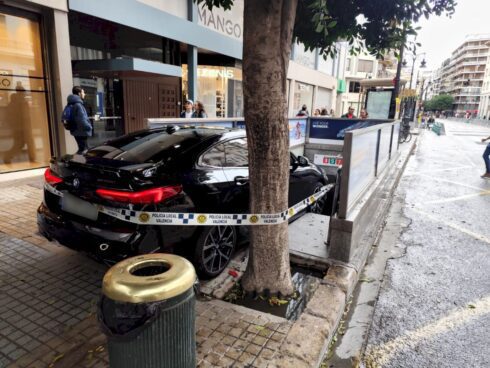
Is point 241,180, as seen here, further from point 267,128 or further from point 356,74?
point 356,74

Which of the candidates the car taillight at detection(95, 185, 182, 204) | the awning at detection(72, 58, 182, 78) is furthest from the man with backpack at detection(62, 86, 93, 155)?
the car taillight at detection(95, 185, 182, 204)

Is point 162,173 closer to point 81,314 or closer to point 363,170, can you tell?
point 81,314

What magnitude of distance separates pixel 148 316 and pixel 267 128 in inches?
76.1

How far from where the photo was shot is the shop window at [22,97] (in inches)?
305

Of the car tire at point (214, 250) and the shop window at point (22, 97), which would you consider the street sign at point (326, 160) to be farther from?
the car tire at point (214, 250)

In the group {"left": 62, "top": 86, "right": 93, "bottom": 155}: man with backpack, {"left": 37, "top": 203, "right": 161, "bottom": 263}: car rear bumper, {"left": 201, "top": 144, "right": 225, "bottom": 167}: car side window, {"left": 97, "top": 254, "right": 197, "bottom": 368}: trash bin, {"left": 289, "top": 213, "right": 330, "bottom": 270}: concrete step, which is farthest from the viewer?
{"left": 62, "top": 86, "right": 93, "bottom": 155}: man with backpack

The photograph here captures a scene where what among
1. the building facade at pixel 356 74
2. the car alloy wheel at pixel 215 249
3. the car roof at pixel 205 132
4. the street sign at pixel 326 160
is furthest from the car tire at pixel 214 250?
the building facade at pixel 356 74

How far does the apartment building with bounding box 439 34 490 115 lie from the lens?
13312 cm

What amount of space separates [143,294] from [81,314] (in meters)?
1.68

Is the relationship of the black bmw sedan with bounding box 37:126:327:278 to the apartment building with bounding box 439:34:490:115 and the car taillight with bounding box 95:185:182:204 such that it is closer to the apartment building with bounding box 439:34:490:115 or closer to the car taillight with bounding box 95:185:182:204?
the car taillight with bounding box 95:185:182:204

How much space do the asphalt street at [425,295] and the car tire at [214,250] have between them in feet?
4.75

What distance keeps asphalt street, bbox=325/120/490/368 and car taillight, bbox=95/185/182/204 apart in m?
2.00

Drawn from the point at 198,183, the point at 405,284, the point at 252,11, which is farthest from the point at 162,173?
the point at 405,284

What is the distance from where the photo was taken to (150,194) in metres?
3.15
